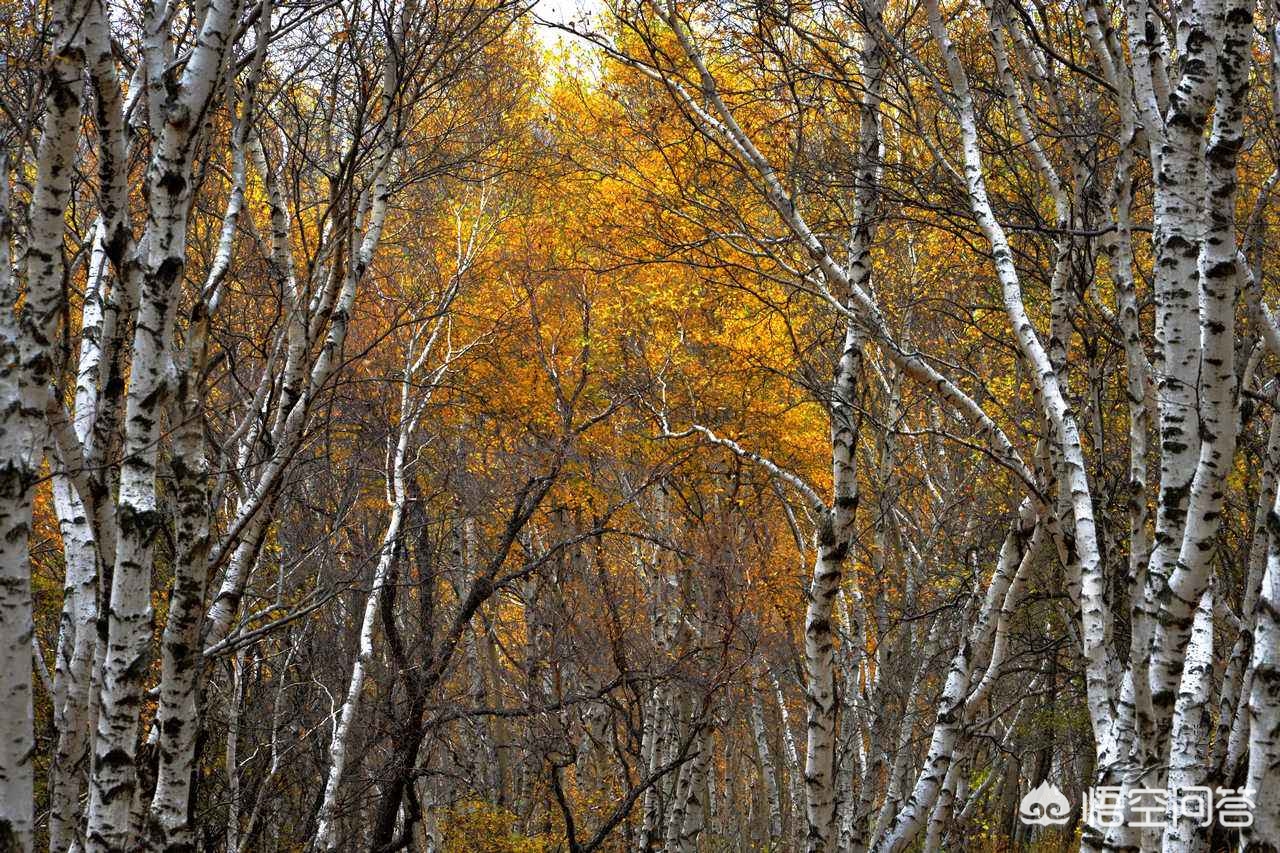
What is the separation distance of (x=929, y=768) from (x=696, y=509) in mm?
7161

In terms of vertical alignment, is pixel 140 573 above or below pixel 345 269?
below

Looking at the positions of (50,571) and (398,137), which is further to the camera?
(50,571)

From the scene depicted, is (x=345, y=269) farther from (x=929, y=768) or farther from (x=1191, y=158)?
(x=929, y=768)

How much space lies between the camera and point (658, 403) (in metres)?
12.6

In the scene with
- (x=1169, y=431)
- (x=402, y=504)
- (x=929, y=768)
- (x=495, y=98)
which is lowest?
(x=929, y=768)

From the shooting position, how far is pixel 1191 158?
359 cm

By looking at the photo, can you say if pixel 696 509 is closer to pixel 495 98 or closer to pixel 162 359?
pixel 495 98

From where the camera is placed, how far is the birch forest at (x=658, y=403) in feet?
11.7

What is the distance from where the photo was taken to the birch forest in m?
3.55

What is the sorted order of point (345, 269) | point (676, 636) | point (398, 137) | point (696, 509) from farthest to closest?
point (696, 509), point (676, 636), point (345, 269), point (398, 137)

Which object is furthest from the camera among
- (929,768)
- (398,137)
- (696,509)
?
(696,509)

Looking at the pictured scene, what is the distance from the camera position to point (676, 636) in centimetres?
1195

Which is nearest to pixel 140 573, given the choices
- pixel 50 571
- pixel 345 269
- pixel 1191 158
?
pixel 345 269

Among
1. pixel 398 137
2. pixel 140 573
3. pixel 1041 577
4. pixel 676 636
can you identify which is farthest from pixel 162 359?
pixel 676 636
